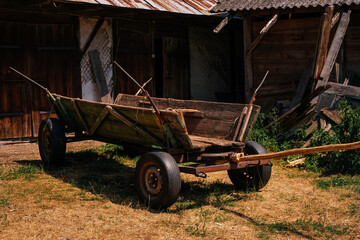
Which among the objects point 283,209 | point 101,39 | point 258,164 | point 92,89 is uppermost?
point 101,39

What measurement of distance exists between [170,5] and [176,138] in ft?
20.9

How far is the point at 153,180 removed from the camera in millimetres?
5305

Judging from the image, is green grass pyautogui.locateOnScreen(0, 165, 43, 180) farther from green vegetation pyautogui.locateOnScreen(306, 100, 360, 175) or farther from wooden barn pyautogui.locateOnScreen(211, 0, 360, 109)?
wooden barn pyautogui.locateOnScreen(211, 0, 360, 109)

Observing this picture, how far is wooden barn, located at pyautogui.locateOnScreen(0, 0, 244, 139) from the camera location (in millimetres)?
9227

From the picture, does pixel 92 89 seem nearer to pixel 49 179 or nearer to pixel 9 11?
pixel 9 11

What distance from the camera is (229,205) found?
5414 mm

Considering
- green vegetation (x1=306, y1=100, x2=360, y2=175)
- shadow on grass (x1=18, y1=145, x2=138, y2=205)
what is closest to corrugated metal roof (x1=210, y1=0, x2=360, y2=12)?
green vegetation (x1=306, y1=100, x2=360, y2=175)

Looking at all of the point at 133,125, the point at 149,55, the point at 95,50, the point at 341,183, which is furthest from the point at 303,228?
the point at 149,55

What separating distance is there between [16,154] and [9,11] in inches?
113

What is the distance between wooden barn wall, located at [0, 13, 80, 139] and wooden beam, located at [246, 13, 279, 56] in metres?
3.92

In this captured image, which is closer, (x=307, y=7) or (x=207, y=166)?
(x=207, y=166)

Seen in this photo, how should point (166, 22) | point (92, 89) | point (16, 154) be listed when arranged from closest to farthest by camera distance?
point (16, 154), point (92, 89), point (166, 22)

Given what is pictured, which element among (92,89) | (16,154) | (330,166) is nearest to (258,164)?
(330,166)

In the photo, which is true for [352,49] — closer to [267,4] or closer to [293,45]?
[293,45]
